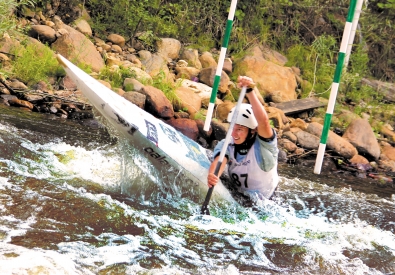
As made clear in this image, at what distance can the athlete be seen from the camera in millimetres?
4004

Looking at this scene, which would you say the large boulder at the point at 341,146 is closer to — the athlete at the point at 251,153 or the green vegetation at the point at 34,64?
the athlete at the point at 251,153

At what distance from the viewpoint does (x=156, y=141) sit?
416 cm

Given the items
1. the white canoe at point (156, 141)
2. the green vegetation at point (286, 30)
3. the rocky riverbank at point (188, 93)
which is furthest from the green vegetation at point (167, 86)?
the white canoe at point (156, 141)

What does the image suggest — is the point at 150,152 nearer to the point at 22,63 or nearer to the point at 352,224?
the point at 352,224

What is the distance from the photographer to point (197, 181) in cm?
445

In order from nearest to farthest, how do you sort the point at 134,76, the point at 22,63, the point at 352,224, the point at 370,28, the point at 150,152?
the point at 150,152 < the point at 352,224 < the point at 22,63 < the point at 134,76 < the point at 370,28

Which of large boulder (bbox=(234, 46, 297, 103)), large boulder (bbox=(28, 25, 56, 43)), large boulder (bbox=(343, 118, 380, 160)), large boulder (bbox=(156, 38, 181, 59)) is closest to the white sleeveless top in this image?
large boulder (bbox=(343, 118, 380, 160))

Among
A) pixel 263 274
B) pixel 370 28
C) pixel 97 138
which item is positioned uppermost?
pixel 370 28

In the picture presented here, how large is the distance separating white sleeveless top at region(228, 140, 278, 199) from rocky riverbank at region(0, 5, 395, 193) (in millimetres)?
2979

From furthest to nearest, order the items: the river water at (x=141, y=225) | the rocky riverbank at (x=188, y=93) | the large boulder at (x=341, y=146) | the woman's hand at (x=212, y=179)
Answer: the large boulder at (x=341, y=146) → the rocky riverbank at (x=188, y=93) → the woman's hand at (x=212, y=179) → the river water at (x=141, y=225)

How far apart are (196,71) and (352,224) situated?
18.7 ft

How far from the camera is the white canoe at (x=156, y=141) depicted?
13.0 feet

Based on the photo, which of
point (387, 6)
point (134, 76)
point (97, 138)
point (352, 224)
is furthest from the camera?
point (387, 6)

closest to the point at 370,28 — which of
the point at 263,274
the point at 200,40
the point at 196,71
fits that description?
the point at 200,40
